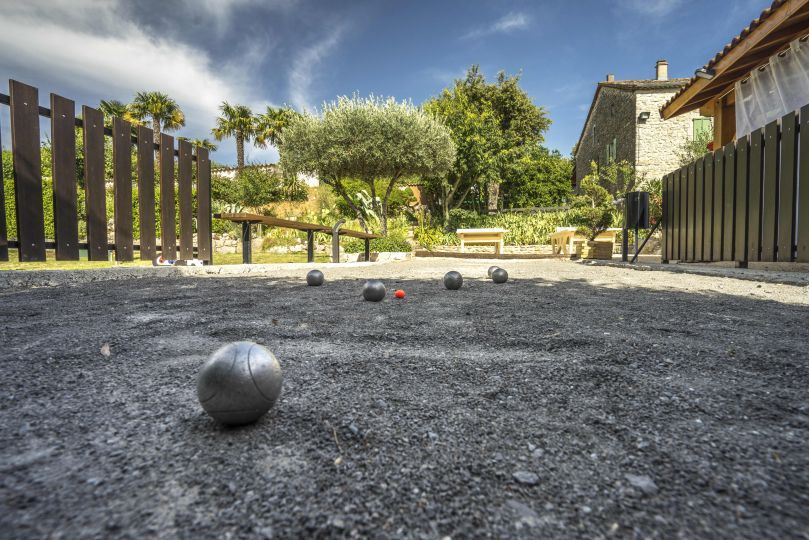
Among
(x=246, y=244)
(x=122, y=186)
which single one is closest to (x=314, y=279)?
(x=246, y=244)

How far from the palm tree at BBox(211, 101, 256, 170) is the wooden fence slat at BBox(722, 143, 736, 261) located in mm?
26580

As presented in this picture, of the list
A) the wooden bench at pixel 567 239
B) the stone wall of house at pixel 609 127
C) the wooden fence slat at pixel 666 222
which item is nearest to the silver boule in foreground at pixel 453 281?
the wooden fence slat at pixel 666 222

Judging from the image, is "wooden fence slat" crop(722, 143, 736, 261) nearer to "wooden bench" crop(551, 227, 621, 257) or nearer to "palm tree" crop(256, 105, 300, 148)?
"wooden bench" crop(551, 227, 621, 257)

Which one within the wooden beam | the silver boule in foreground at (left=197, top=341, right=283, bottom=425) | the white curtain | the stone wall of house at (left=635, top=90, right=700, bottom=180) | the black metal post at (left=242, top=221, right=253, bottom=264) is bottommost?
the silver boule in foreground at (left=197, top=341, right=283, bottom=425)

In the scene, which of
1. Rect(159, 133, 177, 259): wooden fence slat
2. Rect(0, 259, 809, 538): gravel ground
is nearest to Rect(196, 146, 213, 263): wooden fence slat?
Rect(159, 133, 177, 259): wooden fence slat

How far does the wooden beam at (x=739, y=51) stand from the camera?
5.90 m

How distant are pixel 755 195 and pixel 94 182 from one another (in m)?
10.2

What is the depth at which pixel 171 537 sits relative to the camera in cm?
96

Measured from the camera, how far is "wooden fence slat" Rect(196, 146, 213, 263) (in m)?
8.56

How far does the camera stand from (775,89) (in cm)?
724

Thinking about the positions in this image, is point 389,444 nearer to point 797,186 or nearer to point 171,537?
point 171,537

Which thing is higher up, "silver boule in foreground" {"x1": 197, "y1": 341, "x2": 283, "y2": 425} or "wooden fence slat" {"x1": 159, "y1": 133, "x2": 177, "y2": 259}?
"wooden fence slat" {"x1": 159, "y1": 133, "x2": 177, "y2": 259}

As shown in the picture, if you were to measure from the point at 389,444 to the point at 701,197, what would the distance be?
8892 millimetres

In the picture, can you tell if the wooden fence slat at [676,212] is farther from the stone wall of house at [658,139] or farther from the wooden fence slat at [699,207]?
the stone wall of house at [658,139]
